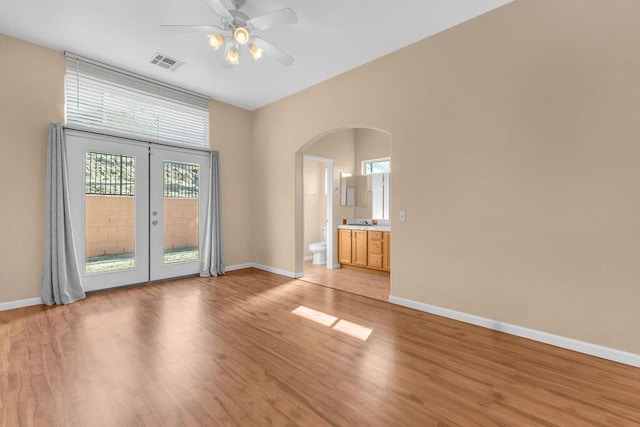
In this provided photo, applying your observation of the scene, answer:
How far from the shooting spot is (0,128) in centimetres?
328

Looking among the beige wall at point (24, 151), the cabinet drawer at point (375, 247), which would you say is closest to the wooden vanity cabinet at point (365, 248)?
the cabinet drawer at point (375, 247)

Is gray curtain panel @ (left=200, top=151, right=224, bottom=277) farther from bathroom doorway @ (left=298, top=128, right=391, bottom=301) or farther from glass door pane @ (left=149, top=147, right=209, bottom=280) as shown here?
bathroom doorway @ (left=298, top=128, right=391, bottom=301)

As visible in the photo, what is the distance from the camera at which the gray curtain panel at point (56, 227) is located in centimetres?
350

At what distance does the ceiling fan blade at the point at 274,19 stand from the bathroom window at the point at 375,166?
4075 millimetres

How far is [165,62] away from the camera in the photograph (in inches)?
152

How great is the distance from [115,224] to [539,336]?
5308 mm

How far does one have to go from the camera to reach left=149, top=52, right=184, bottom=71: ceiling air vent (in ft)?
12.2

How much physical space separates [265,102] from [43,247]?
396 cm

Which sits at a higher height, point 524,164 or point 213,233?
point 524,164

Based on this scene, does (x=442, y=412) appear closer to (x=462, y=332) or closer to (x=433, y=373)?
(x=433, y=373)

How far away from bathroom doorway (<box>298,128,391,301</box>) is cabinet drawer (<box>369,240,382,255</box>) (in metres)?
0.30

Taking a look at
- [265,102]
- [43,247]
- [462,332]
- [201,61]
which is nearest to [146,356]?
[43,247]

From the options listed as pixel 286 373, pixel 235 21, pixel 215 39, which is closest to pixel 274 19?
pixel 235 21

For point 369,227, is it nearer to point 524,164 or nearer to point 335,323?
point 335,323
